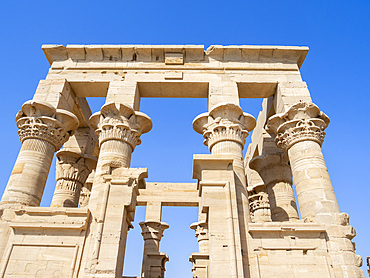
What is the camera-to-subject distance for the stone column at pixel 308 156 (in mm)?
10337

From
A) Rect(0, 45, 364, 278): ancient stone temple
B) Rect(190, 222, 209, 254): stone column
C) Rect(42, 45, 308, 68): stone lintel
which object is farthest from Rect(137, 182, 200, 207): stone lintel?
Rect(42, 45, 308, 68): stone lintel

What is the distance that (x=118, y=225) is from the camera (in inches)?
340

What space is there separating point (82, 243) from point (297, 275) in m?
5.90

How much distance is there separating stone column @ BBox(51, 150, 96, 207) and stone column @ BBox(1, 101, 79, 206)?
137 inches

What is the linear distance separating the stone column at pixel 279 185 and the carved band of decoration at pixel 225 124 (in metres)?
3.21

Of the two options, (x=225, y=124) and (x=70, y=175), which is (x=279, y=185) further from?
(x=70, y=175)

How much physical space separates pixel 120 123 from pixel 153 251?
391 inches

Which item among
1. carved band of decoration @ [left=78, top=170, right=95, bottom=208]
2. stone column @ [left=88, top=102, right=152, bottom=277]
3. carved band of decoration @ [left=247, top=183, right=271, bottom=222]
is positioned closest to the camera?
stone column @ [left=88, top=102, right=152, bottom=277]

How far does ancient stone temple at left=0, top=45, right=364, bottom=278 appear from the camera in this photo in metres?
8.79

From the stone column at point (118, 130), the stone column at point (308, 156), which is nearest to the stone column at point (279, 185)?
the stone column at point (308, 156)

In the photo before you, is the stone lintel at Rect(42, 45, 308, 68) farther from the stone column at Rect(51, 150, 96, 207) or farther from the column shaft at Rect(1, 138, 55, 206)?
the column shaft at Rect(1, 138, 55, 206)

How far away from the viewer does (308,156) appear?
11359mm

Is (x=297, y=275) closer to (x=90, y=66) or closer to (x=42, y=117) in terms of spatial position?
(x=42, y=117)

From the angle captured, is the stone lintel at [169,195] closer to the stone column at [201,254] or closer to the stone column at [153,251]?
the stone column at [153,251]
